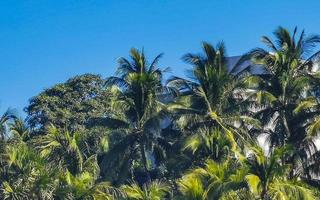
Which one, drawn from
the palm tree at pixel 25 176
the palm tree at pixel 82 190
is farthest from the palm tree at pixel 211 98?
the palm tree at pixel 25 176

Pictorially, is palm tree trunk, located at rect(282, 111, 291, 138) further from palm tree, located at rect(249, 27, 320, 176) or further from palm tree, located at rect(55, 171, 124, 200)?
palm tree, located at rect(55, 171, 124, 200)

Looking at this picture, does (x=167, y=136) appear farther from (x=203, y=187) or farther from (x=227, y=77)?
(x=203, y=187)

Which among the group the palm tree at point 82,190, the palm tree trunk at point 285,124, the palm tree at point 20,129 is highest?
the palm tree at point 20,129

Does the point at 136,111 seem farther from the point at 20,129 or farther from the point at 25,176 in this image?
the point at 20,129

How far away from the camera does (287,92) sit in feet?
104

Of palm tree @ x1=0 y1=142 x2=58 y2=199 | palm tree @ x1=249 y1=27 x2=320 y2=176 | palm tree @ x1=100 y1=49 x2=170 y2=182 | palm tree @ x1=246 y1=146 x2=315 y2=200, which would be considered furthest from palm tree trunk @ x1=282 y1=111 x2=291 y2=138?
palm tree @ x1=0 y1=142 x2=58 y2=199

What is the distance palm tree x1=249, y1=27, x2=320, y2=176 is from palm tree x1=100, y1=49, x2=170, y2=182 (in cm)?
516

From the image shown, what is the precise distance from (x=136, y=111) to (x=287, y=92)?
25.5 feet

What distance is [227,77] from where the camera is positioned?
105ft

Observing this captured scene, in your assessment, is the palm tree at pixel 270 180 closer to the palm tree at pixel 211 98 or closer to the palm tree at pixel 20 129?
the palm tree at pixel 211 98

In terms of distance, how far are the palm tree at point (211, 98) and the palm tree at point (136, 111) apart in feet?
4.44

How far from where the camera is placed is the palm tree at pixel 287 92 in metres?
30.7

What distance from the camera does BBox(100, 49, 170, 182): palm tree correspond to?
108ft

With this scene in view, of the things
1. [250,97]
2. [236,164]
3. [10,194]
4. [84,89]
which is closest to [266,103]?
[250,97]
